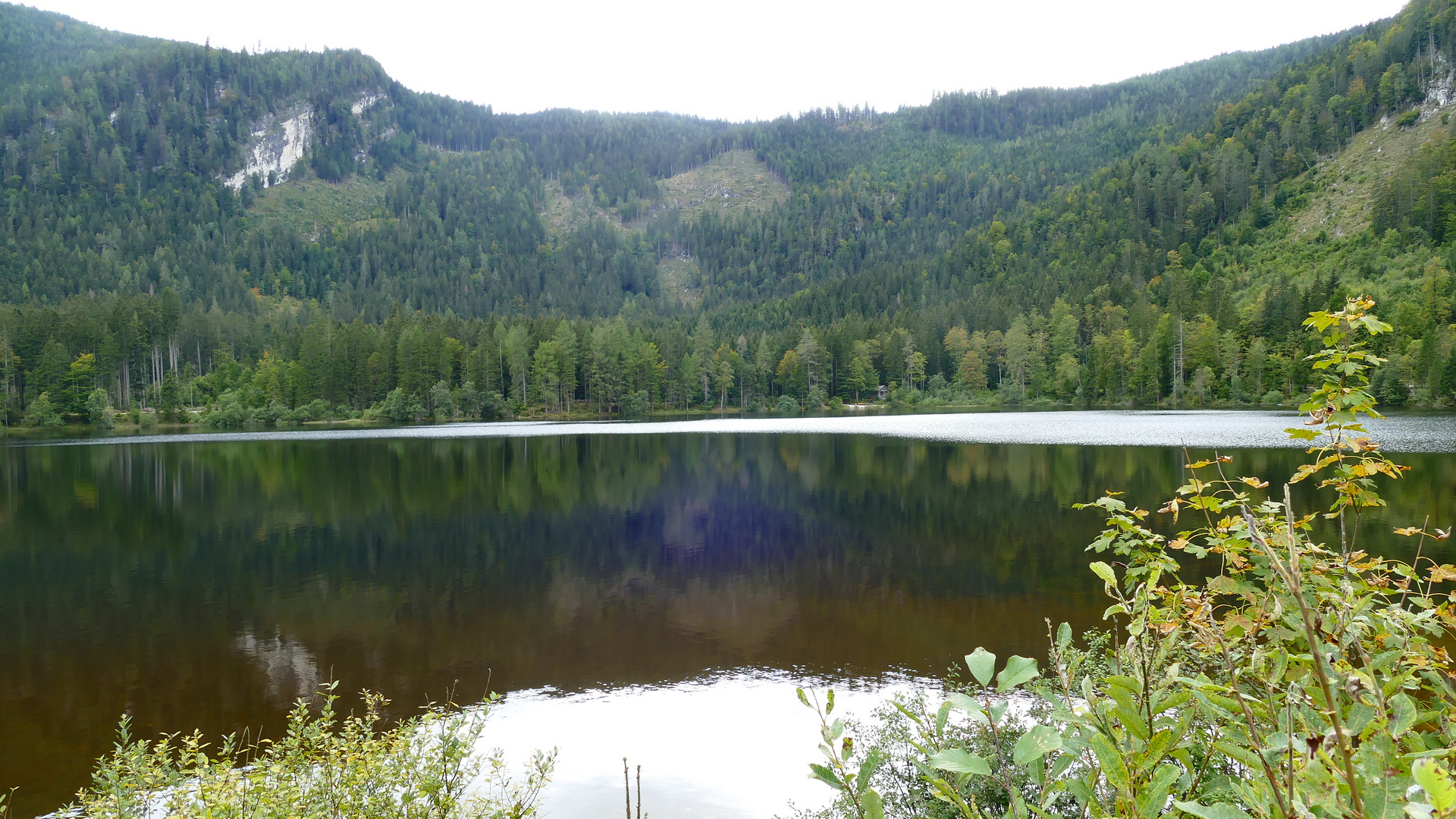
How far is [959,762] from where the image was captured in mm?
1201

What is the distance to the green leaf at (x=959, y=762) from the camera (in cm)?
114

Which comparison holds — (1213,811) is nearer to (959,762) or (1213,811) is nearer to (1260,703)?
(959,762)

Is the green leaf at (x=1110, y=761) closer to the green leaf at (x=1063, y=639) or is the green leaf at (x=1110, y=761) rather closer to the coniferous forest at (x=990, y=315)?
the green leaf at (x=1063, y=639)

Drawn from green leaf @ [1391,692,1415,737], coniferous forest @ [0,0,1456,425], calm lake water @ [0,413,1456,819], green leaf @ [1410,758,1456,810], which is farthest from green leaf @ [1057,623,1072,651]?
coniferous forest @ [0,0,1456,425]

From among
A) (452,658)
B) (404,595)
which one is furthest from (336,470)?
(452,658)

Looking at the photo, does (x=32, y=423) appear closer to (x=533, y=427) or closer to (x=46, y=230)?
(x=533, y=427)

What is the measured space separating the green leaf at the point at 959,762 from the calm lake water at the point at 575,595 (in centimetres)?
758

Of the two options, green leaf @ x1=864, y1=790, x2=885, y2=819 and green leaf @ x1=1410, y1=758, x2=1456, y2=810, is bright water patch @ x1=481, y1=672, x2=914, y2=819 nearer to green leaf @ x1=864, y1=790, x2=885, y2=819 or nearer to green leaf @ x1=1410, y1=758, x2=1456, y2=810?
green leaf @ x1=864, y1=790, x2=885, y2=819

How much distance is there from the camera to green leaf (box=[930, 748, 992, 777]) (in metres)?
1.14

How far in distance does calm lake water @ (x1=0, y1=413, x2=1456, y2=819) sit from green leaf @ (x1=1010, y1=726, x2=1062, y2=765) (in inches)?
293

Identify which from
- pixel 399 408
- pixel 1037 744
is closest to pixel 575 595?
pixel 1037 744

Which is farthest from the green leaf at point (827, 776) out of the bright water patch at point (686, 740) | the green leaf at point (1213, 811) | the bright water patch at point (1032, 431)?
the bright water patch at point (1032, 431)

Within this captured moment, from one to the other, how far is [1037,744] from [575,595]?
1560 cm

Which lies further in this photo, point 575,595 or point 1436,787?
point 575,595
